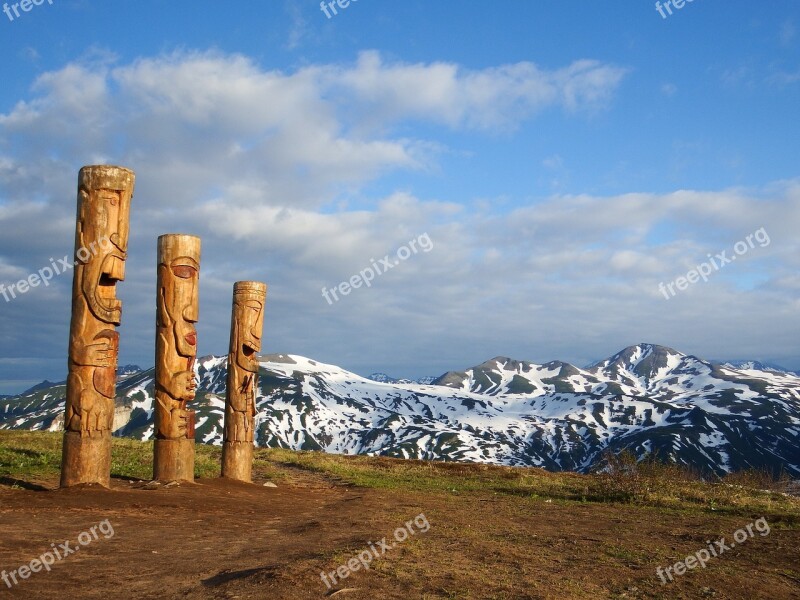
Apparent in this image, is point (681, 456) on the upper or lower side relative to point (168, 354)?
lower

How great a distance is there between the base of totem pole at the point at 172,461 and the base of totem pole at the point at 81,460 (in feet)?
7.65

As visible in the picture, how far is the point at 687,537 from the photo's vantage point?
13.1 metres

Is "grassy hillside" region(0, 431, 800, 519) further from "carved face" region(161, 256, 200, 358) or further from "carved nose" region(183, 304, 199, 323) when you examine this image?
"carved nose" region(183, 304, 199, 323)

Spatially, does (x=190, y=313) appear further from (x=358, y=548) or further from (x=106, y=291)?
(x=358, y=548)

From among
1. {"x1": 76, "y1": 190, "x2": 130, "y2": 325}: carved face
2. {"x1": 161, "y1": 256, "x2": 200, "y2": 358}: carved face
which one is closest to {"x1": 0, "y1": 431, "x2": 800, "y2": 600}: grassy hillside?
{"x1": 161, "y1": 256, "x2": 200, "y2": 358}: carved face

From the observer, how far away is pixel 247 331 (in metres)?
21.7

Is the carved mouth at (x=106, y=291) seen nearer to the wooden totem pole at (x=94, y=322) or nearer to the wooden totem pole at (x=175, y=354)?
the wooden totem pole at (x=94, y=322)

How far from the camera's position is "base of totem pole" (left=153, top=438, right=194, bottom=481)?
1767 cm

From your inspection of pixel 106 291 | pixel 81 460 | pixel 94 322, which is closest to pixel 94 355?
pixel 94 322

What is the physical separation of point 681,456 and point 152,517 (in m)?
189

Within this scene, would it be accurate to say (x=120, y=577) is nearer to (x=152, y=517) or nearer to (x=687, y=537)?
(x=152, y=517)

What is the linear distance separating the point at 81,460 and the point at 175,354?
379 centimetres

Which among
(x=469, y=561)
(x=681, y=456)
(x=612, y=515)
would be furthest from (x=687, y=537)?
(x=681, y=456)

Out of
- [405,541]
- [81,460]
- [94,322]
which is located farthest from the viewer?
[94,322]
